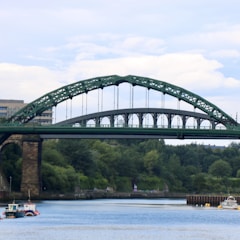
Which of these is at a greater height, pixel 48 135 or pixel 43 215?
pixel 48 135

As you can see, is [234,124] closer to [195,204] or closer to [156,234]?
[195,204]

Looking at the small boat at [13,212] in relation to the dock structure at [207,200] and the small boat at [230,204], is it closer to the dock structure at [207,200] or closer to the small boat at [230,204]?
the small boat at [230,204]

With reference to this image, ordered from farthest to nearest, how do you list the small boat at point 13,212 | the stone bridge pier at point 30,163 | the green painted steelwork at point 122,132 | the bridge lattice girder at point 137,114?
1. the stone bridge pier at point 30,163
2. the bridge lattice girder at point 137,114
3. the green painted steelwork at point 122,132
4. the small boat at point 13,212

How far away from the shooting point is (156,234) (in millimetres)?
108312

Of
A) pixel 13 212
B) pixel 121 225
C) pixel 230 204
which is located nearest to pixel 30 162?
pixel 230 204

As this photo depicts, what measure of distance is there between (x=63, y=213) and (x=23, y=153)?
121 feet

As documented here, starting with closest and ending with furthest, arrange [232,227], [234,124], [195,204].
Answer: [232,227] < [234,124] < [195,204]

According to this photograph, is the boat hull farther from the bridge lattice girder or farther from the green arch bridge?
the bridge lattice girder

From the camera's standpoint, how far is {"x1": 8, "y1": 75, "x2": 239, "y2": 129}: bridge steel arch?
175875 mm

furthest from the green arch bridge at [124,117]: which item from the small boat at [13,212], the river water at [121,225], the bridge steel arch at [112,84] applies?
the small boat at [13,212]

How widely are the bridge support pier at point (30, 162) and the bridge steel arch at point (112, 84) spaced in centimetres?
330

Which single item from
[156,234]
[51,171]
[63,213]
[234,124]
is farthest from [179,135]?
[156,234]

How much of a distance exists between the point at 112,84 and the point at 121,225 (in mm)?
60999

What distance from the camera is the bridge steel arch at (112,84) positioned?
175875 millimetres
